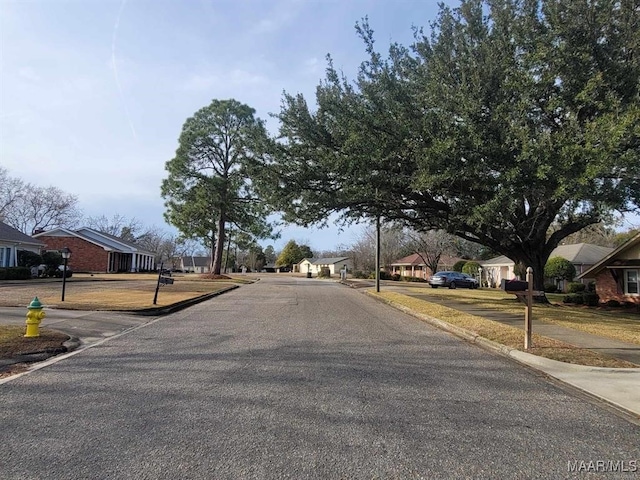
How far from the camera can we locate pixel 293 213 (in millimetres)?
19547

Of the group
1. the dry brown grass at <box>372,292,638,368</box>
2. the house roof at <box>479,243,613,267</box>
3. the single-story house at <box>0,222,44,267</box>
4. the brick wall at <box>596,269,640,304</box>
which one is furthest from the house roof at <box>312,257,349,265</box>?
the dry brown grass at <box>372,292,638,368</box>

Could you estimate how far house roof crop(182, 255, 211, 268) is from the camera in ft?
381

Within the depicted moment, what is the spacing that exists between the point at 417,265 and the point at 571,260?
95.9 feet

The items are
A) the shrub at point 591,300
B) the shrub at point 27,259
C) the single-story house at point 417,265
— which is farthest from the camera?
the single-story house at point 417,265

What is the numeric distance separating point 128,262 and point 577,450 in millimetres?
58164

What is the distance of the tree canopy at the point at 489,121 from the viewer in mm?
13086

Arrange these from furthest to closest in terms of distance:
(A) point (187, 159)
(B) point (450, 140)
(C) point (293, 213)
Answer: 1. (A) point (187, 159)
2. (C) point (293, 213)
3. (B) point (450, 140)

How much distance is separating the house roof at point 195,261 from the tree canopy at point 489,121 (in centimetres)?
10151

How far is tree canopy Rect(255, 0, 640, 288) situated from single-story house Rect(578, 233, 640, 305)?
17.6 feet

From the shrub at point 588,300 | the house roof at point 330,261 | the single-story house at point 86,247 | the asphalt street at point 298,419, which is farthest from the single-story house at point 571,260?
the house roof at point 330,261

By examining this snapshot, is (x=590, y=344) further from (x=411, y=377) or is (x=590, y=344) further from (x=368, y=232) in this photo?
(x=368, y=232)

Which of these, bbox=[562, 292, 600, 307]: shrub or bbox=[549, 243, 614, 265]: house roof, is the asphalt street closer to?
bbox=[562, 292, 600, 307]: shrub

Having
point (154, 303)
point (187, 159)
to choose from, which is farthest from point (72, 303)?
point (187, 159)

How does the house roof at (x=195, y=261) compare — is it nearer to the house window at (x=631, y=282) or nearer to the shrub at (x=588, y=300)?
the shrub at (x=588, y=300)
